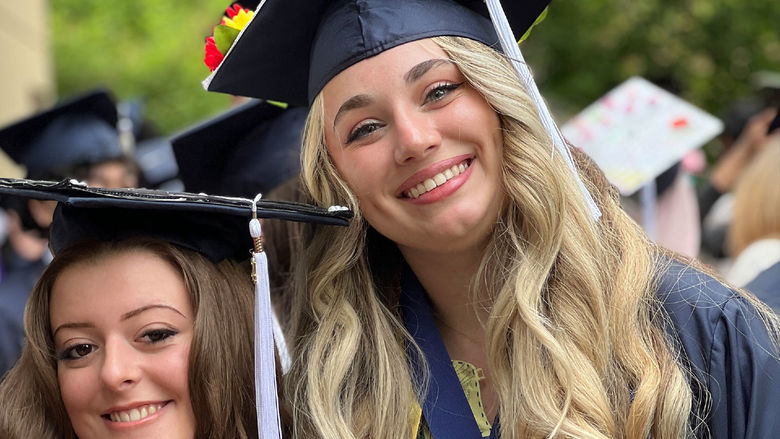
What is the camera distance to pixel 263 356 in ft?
7.54

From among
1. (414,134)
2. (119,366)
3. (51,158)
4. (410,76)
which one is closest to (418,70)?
(410,76)

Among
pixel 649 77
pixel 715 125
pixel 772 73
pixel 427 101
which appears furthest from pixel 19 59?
pixel 427 101

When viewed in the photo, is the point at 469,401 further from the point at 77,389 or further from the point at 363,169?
the point at 77,389

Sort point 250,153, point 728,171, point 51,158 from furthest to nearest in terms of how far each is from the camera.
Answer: point 728,171 < point 51,158 < point 250,153

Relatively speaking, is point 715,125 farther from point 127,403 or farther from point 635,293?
point 127,403

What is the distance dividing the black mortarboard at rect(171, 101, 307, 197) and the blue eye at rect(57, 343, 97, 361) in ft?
3.44

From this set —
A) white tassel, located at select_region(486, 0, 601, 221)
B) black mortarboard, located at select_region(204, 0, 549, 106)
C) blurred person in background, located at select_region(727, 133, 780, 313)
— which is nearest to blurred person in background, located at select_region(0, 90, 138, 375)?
black mortarboard, located at select_region(204, 0, 549, 106)

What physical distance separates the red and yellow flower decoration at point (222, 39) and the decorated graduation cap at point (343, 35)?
0.08 meters

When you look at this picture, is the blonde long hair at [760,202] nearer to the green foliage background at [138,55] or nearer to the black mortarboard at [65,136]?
the black mortarboard at [65,136]

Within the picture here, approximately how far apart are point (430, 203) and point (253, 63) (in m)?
0.66

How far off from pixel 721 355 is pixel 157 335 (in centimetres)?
135

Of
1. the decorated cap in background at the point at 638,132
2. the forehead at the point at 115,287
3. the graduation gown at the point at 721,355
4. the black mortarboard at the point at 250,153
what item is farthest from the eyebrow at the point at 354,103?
the decorated cap in background at the point at 638,132

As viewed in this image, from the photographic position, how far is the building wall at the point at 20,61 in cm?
1185

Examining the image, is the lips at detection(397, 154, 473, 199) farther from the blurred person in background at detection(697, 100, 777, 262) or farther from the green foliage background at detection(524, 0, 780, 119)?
the green foliage background at detection(524, 0, 780, 119)
